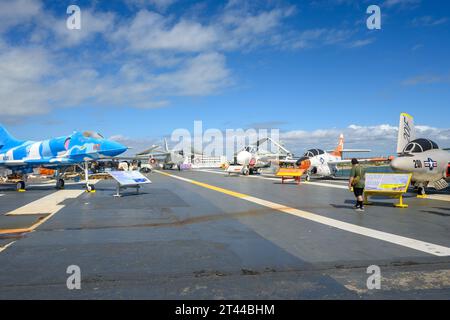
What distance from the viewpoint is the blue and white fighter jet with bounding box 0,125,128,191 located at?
18.4m

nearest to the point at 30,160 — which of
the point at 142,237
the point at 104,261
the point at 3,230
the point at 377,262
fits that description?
the point at 3,230

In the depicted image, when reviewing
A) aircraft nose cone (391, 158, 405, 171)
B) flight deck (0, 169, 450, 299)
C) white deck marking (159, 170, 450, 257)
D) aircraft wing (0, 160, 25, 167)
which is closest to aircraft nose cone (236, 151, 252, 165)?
aircraft wing (0, 160, 25, 167)

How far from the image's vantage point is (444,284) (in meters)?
4.76

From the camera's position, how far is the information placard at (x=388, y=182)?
13211 mm

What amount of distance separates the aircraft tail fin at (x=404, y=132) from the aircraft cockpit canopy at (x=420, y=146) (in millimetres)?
1702

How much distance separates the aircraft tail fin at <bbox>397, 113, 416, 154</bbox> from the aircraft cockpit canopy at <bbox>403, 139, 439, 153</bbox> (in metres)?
1.70

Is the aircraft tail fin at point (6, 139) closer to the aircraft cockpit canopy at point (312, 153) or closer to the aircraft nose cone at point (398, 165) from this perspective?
the aircraft nose cone at point (398, 165)

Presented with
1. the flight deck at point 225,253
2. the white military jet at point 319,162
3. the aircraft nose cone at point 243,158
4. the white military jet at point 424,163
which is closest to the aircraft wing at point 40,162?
the flight deck at point 225,253

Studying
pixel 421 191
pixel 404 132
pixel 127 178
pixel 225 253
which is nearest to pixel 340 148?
pixel 404 132

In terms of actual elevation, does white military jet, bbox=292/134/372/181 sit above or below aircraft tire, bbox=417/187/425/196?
above

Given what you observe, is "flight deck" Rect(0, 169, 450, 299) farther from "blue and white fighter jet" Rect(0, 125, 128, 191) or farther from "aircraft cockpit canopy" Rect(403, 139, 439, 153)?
"blue and white fighter jet" Rect(0, 125, 128, 191)
